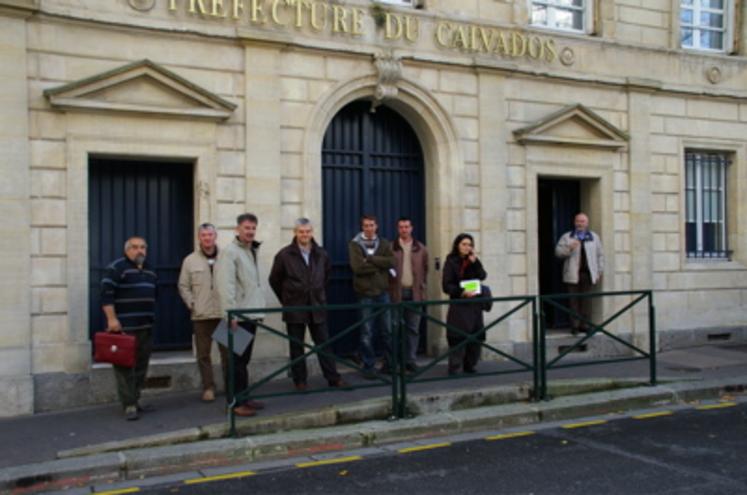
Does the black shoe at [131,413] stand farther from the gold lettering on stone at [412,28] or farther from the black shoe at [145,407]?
the gold lettering on stone at [412,28]

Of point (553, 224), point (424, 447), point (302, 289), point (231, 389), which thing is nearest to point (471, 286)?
point (302, 289)

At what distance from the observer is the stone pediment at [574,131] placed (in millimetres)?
11078

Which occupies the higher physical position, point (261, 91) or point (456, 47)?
point (456, 47)

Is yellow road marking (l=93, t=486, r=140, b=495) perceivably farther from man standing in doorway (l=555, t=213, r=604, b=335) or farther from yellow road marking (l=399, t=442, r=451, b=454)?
man standing in doorway (l=555, t=213, r=604, b=335)

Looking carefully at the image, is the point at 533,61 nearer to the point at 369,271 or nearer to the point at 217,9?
the point at 369,271

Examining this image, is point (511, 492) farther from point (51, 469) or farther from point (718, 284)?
point (718, 284)

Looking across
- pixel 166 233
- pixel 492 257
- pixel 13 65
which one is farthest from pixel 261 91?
pixel 492 257

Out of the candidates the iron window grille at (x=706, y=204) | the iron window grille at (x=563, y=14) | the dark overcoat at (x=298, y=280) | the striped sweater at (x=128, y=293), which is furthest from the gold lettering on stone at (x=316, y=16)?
the iron window grille at (x=706, y=204)

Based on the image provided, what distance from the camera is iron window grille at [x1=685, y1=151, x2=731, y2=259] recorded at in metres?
12.8

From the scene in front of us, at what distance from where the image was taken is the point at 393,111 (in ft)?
35.1

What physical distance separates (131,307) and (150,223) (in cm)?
180

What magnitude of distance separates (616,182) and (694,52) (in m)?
2.72

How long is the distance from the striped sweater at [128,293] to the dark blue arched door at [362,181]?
9.73 ft

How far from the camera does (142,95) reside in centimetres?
873
